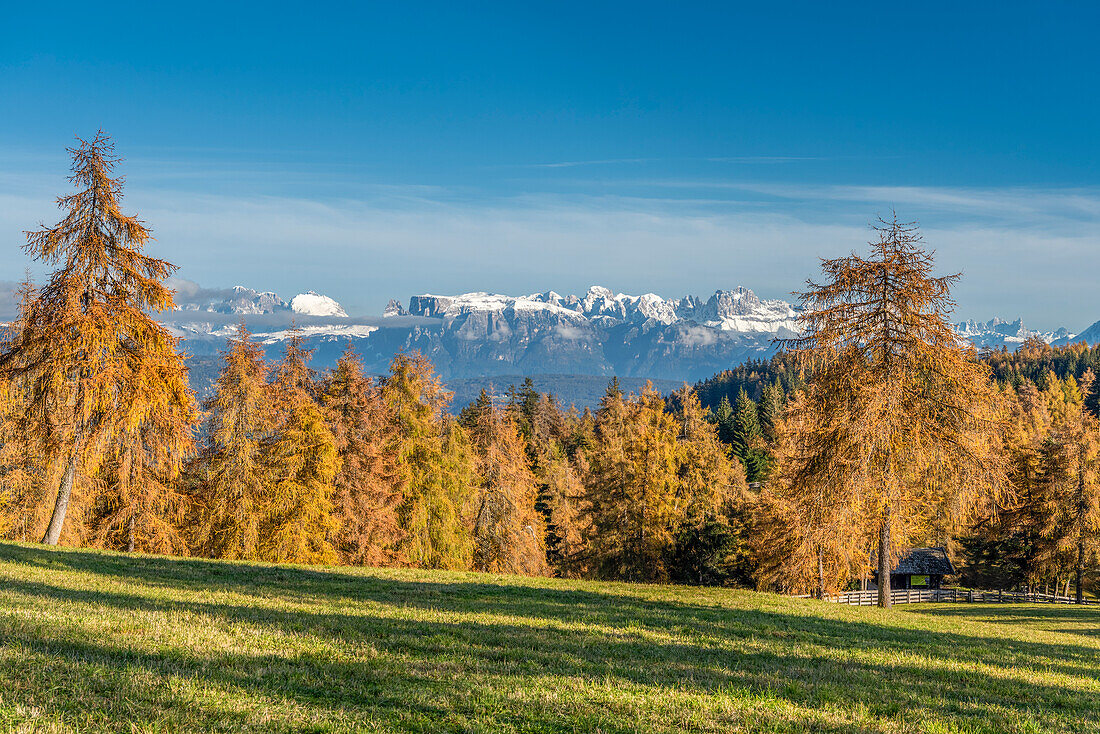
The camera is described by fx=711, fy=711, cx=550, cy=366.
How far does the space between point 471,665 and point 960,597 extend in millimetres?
63882

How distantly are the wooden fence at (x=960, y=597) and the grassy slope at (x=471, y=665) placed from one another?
41246mm

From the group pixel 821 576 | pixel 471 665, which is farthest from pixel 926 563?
pixel 471 665

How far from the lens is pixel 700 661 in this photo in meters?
10.8

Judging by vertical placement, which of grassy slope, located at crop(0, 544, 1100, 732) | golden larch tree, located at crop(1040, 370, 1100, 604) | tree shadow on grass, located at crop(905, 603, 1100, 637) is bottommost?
tree shadow on grass, located at crop(905, 603, 1100, 637)

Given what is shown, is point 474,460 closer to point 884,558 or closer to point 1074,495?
point 884,558

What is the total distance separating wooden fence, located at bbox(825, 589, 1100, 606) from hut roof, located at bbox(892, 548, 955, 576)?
6.93 meters

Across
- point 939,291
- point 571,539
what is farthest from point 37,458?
point 571,539

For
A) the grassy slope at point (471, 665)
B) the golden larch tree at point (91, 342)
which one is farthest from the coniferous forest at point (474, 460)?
the grassy slope at point (471, 665)

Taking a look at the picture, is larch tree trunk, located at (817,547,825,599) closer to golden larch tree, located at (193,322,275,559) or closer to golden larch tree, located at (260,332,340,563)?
golden larch tree, located at (260,332,340,563)

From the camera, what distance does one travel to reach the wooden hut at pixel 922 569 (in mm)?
69312

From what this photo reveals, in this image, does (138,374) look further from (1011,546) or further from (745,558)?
(1011,546)

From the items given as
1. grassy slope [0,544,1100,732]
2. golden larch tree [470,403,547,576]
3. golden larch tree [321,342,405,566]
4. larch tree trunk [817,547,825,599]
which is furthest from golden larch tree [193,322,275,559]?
larch tree trunk [817,547,825,599]

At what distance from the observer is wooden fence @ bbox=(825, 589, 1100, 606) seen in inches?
2157

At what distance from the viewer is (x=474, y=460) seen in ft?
155
